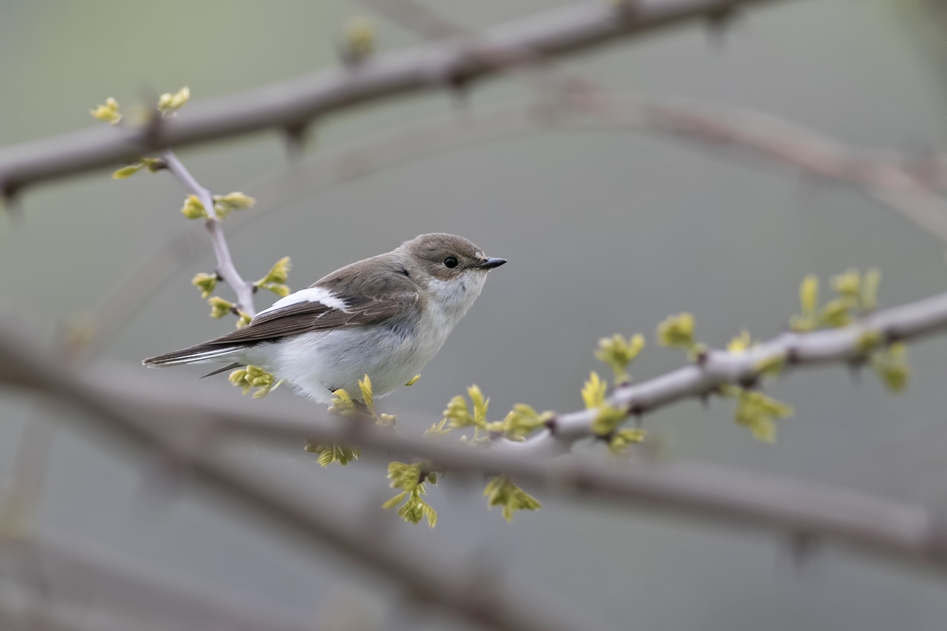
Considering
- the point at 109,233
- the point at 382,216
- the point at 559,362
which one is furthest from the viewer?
the point at 109,233

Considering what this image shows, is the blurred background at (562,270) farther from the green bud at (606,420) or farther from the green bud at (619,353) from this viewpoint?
the green bud at (606,420)

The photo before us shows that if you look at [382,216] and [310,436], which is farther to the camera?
[382,216]

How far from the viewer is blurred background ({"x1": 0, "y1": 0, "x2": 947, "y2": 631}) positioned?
301 inches

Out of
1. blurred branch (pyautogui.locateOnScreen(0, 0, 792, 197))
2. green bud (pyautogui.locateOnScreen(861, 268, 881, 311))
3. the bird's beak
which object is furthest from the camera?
blurred branch (pyautogui.locateOnScreen(0, 0, 792, 197))

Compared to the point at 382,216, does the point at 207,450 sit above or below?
below

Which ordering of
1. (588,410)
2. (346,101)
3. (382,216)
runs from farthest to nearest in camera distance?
(382,216)
(346,101)
(588,410)

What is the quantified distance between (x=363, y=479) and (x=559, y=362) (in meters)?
2.09

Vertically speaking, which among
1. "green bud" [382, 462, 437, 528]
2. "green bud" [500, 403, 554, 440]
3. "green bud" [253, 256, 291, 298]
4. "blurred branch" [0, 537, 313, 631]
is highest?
"green bud" [253, 256, 291, 298]

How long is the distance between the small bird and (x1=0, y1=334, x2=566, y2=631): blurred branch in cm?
95

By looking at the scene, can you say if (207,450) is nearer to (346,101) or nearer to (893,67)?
(346,101)

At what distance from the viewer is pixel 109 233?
29.1 ft

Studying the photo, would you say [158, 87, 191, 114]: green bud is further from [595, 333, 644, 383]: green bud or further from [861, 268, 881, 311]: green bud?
[861, 268, 881, 311]: green bud


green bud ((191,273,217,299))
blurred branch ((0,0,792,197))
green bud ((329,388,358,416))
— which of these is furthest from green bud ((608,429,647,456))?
blurred branch ((0,0,792,197))

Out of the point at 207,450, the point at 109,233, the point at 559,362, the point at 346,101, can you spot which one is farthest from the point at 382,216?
the point at 207,450
